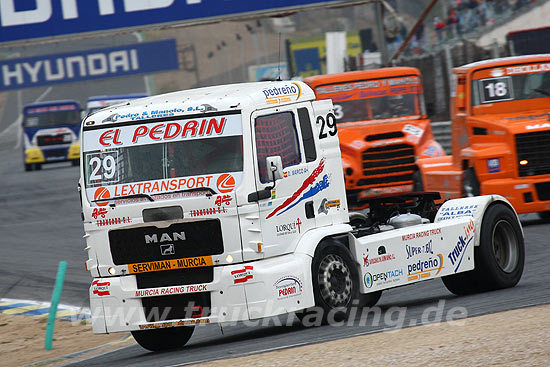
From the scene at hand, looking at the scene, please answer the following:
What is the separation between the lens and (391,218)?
38.7 ft

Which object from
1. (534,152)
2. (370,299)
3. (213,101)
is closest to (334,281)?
(370,299)

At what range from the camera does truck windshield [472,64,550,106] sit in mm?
16688

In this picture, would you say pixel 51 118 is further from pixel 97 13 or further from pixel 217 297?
pixel 217 297

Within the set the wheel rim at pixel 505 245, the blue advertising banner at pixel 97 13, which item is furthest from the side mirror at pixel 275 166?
the blue advertising banner at pixel 97 13

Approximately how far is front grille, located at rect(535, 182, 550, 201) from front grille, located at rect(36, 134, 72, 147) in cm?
2840

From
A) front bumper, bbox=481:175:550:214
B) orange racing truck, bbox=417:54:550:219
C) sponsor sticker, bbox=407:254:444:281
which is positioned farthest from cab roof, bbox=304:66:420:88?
sponsor sticker, bbox=407:254:444:281

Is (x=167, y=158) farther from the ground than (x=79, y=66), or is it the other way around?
(x=79, y=66)

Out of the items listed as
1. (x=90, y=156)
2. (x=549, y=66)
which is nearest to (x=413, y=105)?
(x=549, y=66)

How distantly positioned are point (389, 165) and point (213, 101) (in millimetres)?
9891

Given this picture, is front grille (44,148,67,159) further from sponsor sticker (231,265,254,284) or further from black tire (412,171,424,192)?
sponsor sticker (231,265,254,284)

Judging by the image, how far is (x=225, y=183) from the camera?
31.4 feet

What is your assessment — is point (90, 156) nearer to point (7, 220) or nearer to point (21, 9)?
point (7, 220)

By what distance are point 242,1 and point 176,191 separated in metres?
20.4

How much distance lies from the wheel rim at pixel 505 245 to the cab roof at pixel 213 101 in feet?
9.16
